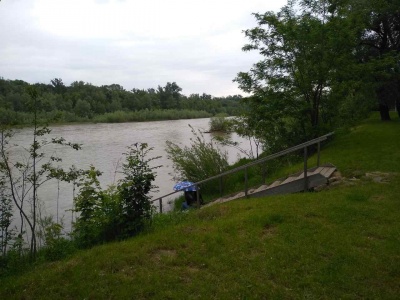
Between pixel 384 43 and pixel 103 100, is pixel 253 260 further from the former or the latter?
pixel 103 100

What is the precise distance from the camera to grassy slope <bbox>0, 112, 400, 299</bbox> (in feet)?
11.7

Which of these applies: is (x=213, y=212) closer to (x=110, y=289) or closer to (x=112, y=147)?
(x=110, y=289)

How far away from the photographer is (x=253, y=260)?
13.6 feet

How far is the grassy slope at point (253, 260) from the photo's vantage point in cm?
356

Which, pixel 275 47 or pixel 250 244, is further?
pixel 275 47

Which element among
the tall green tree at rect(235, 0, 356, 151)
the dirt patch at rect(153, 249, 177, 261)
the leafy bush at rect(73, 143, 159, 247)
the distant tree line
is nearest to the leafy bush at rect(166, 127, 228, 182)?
the tall green tree at rect(235, 0, 356, 151)

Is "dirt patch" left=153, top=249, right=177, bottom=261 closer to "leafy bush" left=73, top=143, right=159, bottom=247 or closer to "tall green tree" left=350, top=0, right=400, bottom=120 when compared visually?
"leafy bush" left=73, top=143, right=159, bottom=247

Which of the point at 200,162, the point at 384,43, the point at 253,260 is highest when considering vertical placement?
the point at 384,43

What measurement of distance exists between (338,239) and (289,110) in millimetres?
7946

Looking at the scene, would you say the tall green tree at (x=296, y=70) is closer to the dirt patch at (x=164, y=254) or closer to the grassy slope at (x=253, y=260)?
the grassy slope at (x=253, y=260)

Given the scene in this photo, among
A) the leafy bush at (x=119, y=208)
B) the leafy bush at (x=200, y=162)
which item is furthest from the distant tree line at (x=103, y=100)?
the leafy bush at (x=119, y=208)

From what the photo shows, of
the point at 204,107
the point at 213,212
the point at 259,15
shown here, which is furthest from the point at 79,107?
the point at 213,212

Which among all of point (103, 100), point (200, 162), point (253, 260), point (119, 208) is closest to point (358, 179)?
point (253, 260)

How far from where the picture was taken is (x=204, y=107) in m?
102
